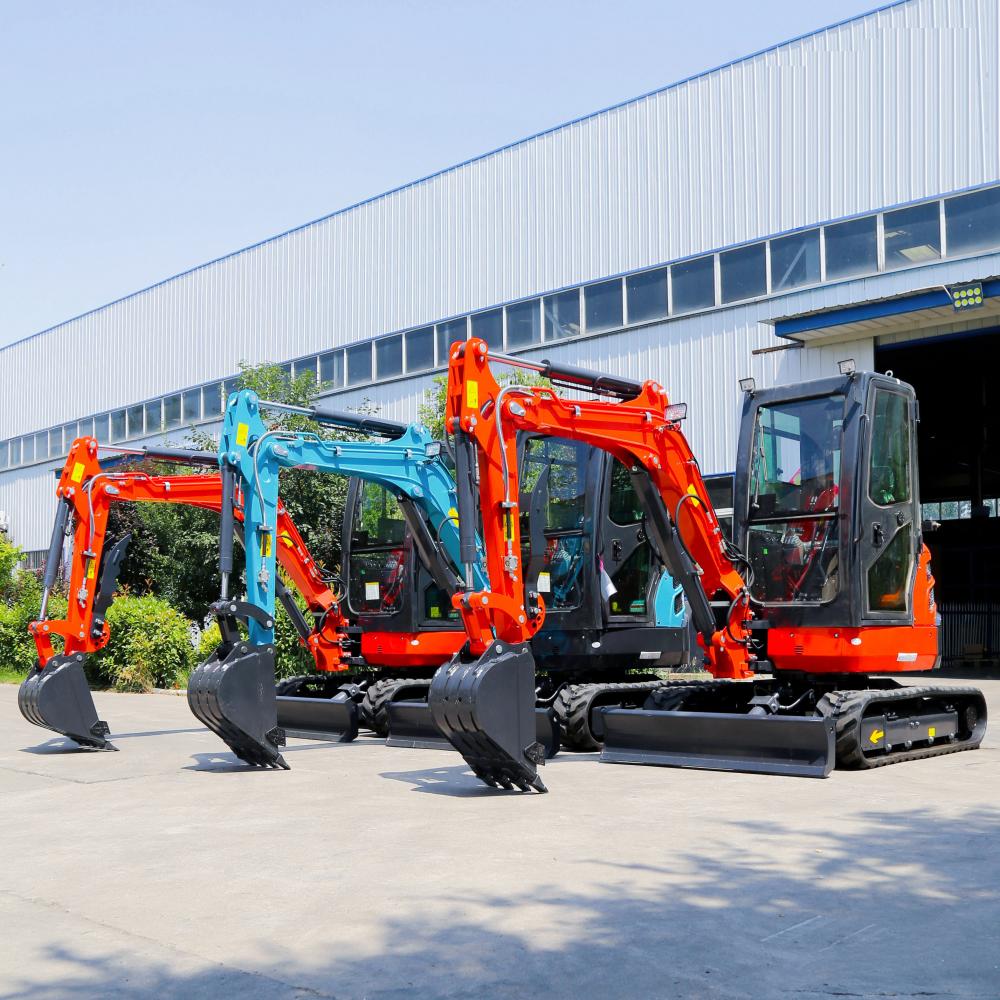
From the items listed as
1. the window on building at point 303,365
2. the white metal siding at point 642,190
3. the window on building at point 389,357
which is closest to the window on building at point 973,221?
the white metal siding at point 642,190

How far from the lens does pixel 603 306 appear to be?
24.4 m


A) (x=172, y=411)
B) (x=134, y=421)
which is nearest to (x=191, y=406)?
(x=172, y=411)

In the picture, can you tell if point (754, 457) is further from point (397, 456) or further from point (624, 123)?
point (624, 123)

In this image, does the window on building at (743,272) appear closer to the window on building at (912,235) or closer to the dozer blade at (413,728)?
the window on building at (912,235)

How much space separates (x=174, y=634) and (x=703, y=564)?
1430cm

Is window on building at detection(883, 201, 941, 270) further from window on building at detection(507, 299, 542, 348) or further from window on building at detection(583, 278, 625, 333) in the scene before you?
window on building at detection(507, 299, 542, 348)

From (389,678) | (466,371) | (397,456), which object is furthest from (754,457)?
(389,678)

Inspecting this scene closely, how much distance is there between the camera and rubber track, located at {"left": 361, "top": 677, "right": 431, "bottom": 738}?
45.2 ft

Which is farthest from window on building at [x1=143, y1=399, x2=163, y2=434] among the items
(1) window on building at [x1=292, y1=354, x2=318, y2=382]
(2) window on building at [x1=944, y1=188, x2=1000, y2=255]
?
(2) window on building at [x1=944, y1=188, x2=1000, y2=255]

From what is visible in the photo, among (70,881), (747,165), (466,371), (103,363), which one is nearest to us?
(70,881)

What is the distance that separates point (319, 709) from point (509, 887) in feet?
26.0

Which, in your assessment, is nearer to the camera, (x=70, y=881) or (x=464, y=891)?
(x=464, y=891)

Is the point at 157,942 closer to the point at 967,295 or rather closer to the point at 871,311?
the point at 967,295

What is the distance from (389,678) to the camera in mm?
14461
